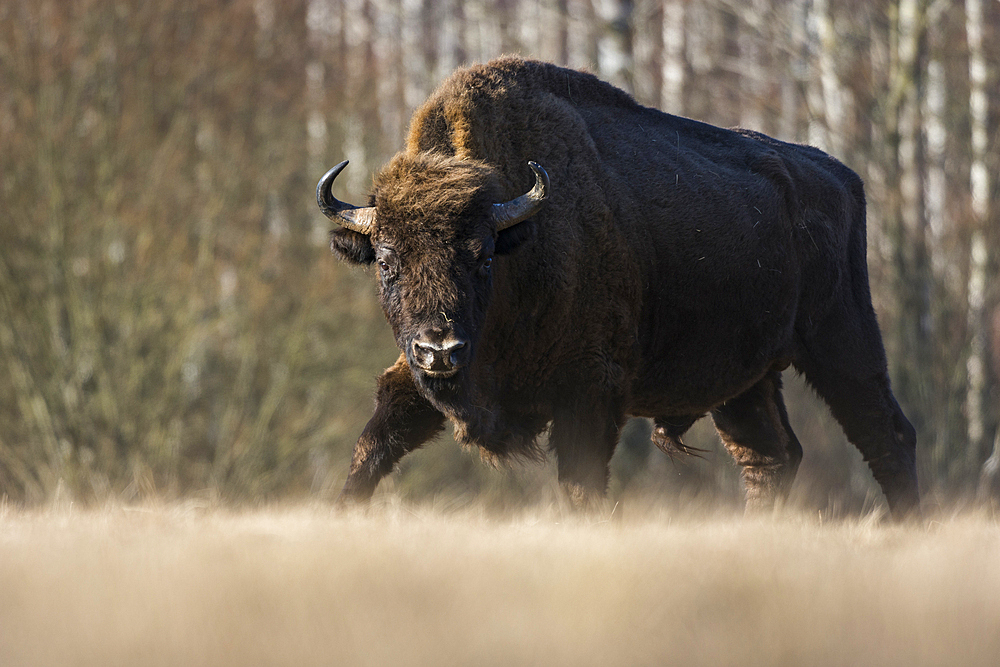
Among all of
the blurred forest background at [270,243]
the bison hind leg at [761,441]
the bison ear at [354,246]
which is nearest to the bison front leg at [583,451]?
the bison ear at [354,246]

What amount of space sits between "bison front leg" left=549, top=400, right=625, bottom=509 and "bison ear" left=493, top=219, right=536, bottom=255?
0.90 m

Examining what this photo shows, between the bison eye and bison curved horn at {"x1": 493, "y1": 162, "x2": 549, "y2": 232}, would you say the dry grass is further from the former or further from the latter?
bison curved horn at {"x1": 493, "y1": 162, "x2": 549, "y2": 232}

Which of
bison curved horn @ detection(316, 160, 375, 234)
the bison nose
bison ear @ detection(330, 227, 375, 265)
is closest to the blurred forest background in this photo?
bison curved horn @ detection(316, 160, 375, 234)

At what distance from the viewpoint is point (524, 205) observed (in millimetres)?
5316

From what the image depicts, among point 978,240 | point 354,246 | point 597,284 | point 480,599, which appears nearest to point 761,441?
point 597,284

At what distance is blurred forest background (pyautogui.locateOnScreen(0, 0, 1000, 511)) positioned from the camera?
13844mm

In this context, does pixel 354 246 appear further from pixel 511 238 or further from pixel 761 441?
pixel 761 441

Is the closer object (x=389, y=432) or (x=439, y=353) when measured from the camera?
(x=439, y=353)

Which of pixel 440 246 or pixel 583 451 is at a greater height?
pixel 440 246

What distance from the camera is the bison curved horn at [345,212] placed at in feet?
17.9

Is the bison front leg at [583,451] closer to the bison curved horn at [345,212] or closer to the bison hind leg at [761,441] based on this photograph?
the bison curved horn at [345,212]

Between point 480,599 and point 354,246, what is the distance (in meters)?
2.71

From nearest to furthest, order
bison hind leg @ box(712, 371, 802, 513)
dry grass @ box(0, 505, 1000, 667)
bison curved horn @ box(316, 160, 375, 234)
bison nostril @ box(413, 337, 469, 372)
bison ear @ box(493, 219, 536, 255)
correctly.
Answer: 1. dry grass @ box(0, 505, 1000, 667)
2. bison nostril @ box(413, 337, 469, 372)
3. bison ear @ box(493, 219, 536, 255)
4. bison curved horn @ box(316, 160, 375, 234)
5. bison hind leg @ box(712, 371, 802, 513)

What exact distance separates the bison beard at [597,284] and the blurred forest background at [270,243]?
19.8 ft
